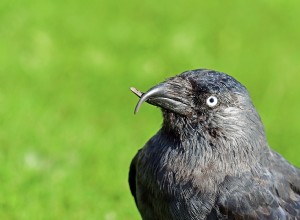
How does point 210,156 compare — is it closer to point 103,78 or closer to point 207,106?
point 207,106

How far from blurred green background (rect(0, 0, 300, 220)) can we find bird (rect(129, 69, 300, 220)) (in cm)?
185

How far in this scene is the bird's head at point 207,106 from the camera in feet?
18.7

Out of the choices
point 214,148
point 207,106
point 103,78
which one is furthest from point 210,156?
point 103,78

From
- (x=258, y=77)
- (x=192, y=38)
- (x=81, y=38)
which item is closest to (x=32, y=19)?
(x=81, y=38)

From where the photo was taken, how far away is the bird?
5.66 m

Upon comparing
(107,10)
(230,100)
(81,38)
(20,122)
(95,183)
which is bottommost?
(230,100)

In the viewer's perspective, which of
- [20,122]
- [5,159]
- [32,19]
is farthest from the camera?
[32,19]

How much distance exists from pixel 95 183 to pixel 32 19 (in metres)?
3.63

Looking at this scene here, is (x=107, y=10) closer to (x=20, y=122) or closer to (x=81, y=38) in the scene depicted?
(x=81, y=38)

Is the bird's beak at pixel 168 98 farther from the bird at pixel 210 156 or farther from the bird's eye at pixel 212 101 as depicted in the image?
the bird's eye at pixel 212 101

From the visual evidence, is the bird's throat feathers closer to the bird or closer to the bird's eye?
the bird

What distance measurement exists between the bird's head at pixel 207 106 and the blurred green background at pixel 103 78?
2.03 metres

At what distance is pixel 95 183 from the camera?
316 inches

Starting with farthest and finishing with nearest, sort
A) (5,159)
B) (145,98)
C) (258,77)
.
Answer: (258,77)
(5,159)
(145,98)
